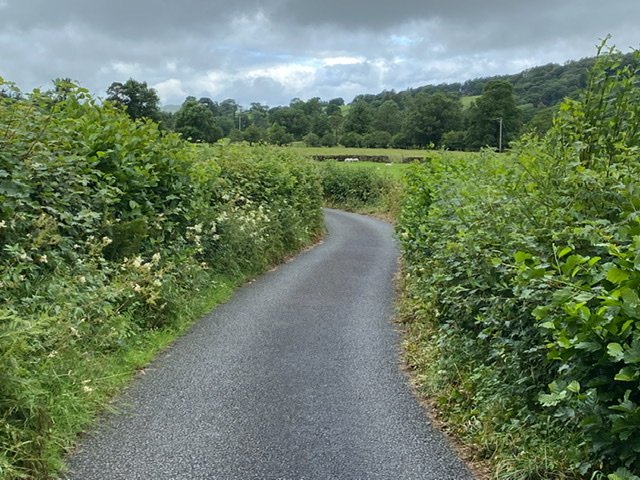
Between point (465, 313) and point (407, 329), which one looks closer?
point (465, 313)

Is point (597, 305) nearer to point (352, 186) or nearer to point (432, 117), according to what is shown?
point (352, 186)

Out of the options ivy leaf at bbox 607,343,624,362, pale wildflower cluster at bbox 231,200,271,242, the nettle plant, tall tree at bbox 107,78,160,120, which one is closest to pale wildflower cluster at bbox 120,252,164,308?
pale wildflower cluster at bbox 231,200,271,242

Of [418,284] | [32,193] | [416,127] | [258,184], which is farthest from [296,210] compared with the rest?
[416,127]

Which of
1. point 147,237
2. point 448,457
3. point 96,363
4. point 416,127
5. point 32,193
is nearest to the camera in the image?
point 448,457

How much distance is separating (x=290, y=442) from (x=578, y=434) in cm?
205

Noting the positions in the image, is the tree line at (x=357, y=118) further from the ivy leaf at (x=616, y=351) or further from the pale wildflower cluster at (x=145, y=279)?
the ivy leaf at (x=616, y=351)

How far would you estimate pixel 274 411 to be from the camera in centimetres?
454

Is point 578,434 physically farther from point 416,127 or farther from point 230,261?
point 416,127

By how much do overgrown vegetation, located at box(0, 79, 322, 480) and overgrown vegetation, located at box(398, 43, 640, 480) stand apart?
309cm

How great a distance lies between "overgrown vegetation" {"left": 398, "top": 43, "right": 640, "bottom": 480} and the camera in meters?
2.64

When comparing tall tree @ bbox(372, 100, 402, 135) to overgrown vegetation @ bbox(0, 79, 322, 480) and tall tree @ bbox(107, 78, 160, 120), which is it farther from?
overgrown vegetation @ bbox(0, 79, 322, 480)

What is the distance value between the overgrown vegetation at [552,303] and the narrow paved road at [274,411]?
0.51 meters

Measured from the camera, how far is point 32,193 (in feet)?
16.8

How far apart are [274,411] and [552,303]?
263 centimetres
